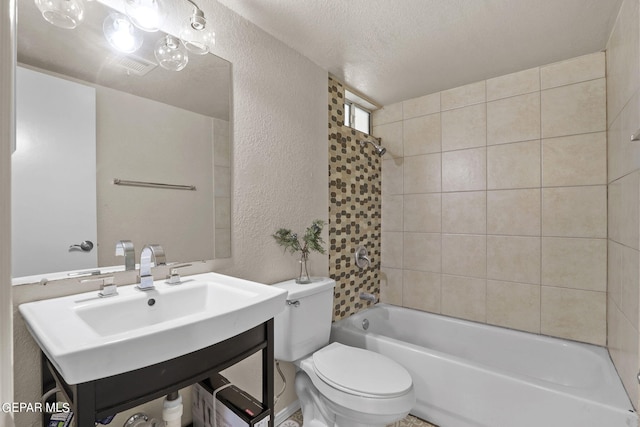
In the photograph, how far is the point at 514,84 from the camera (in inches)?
80.4

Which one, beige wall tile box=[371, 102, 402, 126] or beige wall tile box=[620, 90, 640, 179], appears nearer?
beige wall tile box=[620, 90, 640, 179]

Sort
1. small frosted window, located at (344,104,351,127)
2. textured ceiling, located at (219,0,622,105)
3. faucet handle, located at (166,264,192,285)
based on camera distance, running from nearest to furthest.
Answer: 1. faucet handle, located at (166,264,192,285)
2. textured ceiling, located at (219,0,622,105)
3. small frosted window, located at (344,104,351,127)

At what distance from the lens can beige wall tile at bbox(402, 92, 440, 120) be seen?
2361 mm

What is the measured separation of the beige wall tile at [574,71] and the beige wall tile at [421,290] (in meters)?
1.52

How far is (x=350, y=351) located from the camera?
1591 mm

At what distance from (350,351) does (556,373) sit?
1.31 m

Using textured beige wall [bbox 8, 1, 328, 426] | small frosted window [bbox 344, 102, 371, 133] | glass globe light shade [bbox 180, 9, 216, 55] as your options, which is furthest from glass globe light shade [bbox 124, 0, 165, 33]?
small frosted window [bbox 344, 102, 371, 133]

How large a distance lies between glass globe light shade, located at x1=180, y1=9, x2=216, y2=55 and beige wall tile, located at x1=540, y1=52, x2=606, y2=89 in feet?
6.70

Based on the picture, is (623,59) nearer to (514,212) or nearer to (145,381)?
(514,212)

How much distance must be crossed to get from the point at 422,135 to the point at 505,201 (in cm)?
80

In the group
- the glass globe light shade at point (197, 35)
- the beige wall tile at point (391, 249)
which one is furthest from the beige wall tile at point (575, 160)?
the glass globe light shade at point (197, 35)

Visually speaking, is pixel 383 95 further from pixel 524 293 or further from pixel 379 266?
pixel 524 293

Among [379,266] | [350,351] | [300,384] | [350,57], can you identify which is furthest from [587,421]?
[350,57]

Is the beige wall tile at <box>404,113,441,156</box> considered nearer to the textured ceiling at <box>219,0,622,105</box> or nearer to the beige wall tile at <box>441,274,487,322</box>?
the textured ceiling at <box>219,0,622,105</box>
